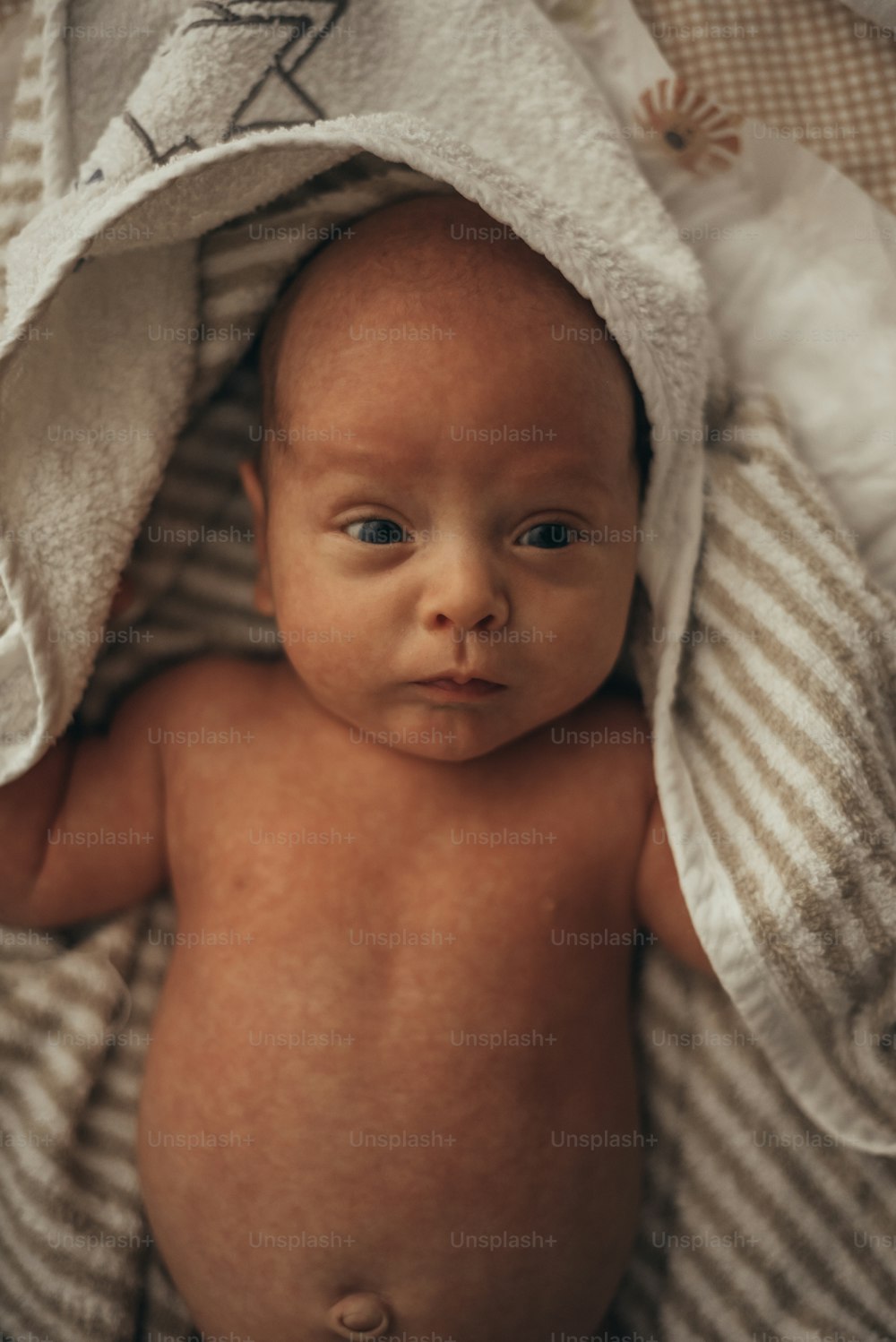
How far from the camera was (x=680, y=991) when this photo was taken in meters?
1.51

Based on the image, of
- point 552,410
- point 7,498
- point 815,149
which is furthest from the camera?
point 815,149

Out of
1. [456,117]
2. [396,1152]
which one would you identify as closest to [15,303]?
[456,117]

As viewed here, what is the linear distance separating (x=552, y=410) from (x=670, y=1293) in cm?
113

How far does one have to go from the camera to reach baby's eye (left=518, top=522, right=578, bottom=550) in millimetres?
1285

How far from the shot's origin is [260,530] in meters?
1.43

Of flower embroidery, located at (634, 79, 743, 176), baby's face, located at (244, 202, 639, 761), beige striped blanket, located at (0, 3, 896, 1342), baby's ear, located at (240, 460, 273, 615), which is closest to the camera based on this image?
baby's face, located at (244, 202, 639, 761)

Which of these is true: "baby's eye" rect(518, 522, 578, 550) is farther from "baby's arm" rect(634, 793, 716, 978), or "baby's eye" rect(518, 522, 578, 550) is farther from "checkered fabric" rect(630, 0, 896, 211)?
"checkered fabric" rect(630, 0, 896, 211)

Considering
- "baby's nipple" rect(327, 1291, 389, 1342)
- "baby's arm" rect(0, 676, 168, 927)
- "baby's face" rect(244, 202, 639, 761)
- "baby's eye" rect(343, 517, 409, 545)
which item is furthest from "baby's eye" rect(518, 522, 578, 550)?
"baby's nipple" rect(327, 1291, 389, 1342)

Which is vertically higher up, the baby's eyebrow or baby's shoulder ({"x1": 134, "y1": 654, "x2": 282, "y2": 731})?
the baby's eyebrow

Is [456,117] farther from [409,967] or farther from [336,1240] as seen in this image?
[336,1240]

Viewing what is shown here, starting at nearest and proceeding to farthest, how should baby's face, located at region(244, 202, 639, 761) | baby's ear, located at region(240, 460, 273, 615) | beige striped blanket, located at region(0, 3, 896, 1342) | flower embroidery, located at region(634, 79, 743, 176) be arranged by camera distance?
baby's face, located at region(244, 202, 639, 761) → beige striped blanket, located at region(0, 3, 896, 1342) → baby's ear, located at region(240, 460, 273, 615) → flower embroidery, located at region(634, 79, 743, 176)

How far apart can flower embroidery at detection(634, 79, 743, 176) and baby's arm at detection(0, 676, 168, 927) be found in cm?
100

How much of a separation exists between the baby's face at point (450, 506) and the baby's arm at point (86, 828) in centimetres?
28

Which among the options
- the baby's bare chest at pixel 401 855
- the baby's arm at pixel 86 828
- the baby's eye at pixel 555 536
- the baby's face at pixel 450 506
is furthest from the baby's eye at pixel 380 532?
the baby's arm at pixel 86 828
